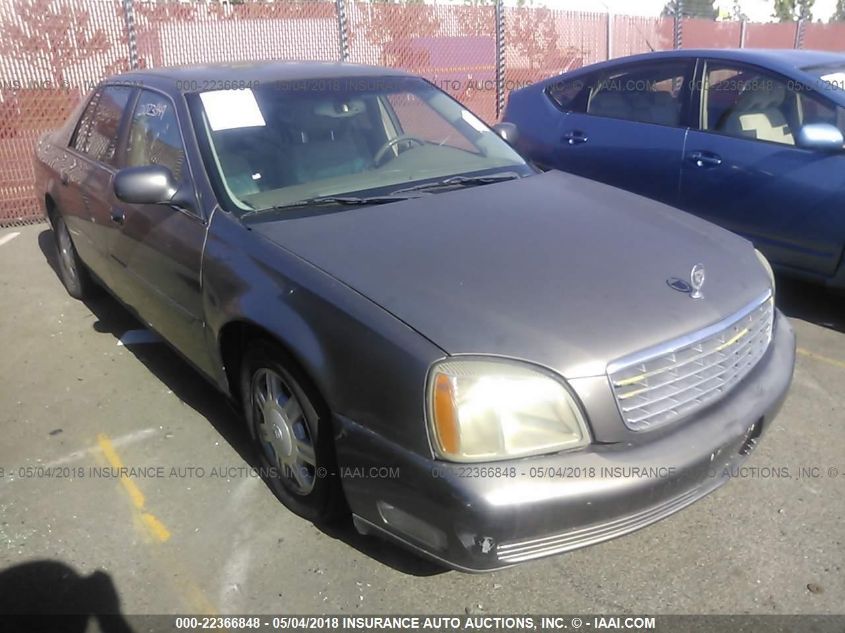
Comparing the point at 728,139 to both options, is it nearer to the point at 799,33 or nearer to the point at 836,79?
the point at 836,79

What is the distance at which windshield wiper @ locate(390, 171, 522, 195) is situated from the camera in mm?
3115

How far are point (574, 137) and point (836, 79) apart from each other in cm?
171

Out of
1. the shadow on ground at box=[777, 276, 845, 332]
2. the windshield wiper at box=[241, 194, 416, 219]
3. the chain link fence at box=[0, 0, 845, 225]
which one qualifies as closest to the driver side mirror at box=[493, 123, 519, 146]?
the windshield wiper at box=[241, 194, 416, 219]

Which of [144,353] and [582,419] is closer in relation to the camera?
[582,419]

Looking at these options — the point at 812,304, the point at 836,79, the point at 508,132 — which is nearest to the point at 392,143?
the point at 508,132

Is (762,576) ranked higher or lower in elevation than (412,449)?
lower

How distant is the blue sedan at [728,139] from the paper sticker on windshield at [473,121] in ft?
0.84

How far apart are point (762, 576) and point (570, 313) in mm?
1152

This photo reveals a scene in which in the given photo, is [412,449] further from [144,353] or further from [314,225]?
[144,353]

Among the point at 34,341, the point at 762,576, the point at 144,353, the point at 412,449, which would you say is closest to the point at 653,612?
the point at 762,576

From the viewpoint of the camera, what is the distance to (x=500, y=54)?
36.8 feet

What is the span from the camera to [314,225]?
8.91 feet

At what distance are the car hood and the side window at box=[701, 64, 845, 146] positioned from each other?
2.01m

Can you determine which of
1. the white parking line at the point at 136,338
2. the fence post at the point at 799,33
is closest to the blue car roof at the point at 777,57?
the white parking line at the point at 136,338
